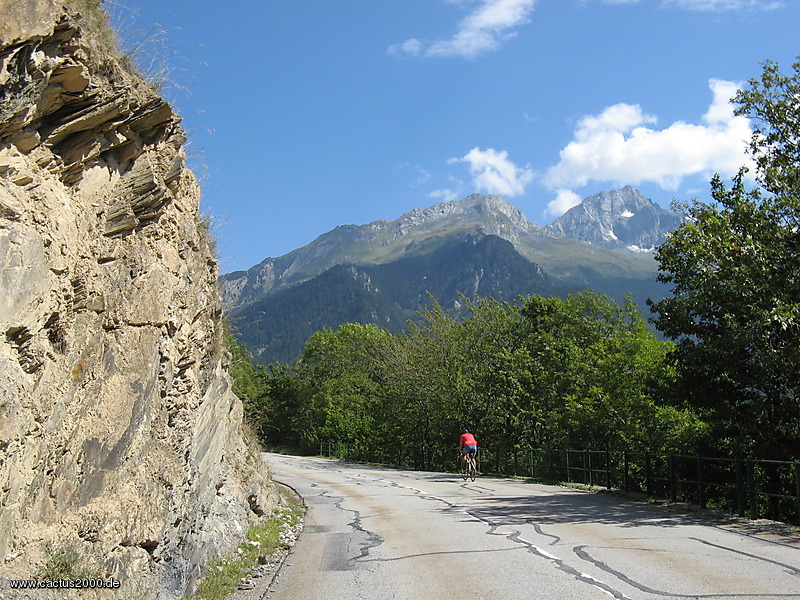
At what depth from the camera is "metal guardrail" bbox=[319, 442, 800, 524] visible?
547 inches

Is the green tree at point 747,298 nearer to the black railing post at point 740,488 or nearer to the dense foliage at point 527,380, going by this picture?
the black railing post at point 740,488

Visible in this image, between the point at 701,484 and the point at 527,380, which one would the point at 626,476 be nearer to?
the point at 701,484

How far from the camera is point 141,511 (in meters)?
6.61

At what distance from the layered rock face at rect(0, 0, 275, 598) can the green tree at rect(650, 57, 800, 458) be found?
10770 mm

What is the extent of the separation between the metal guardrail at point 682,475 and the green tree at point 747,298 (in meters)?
0.85

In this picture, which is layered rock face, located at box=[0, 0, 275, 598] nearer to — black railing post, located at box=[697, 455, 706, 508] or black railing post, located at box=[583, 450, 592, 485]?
black railing post, located at box=[697, 455, 706, 508]

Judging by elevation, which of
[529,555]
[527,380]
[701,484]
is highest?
[527,380]

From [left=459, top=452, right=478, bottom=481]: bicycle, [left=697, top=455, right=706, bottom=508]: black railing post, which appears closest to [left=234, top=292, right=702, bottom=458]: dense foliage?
[left=459, top=452, right=478, bottom=481]: bicycle

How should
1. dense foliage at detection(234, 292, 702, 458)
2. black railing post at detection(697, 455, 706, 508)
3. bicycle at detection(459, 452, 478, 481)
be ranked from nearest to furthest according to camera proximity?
black railing post at detection(697, 455, 706, 508) < dense foliage at detection(234, 292, 702, 458) < bicycle at detection(459, 452, 478, 481)

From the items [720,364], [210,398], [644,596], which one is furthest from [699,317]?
[210,398]

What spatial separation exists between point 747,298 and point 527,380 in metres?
19.2

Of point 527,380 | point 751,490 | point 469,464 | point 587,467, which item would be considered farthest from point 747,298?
point 527,380

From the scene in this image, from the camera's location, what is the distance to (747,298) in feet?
46.6

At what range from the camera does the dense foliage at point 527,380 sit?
79.9 feet
